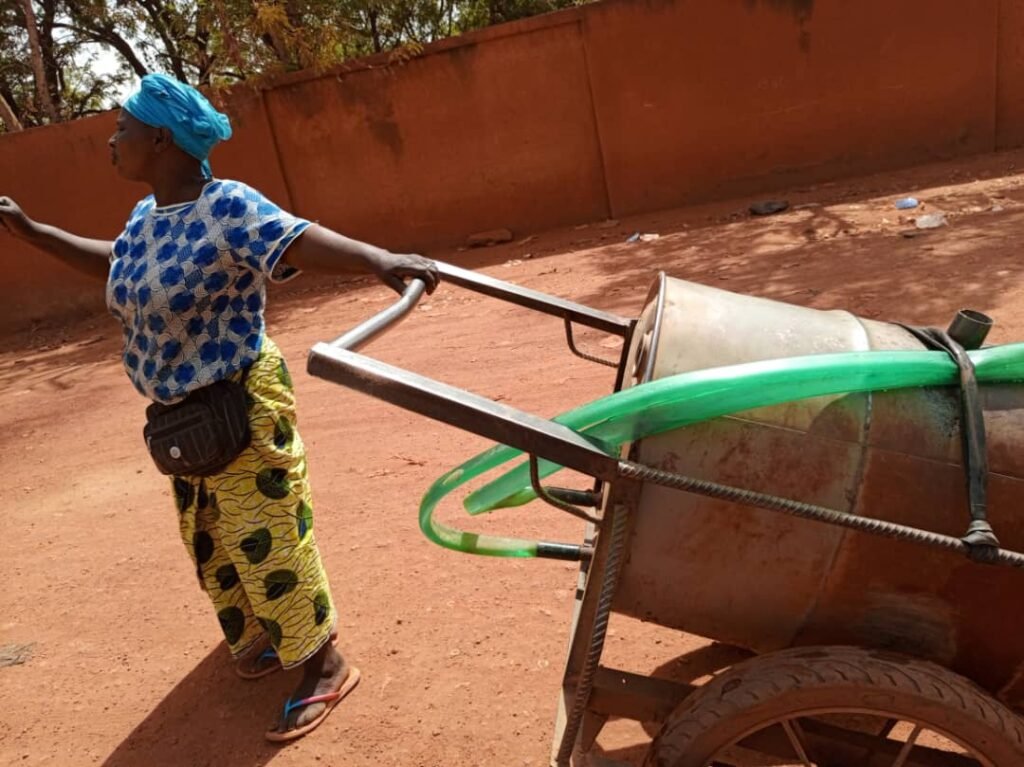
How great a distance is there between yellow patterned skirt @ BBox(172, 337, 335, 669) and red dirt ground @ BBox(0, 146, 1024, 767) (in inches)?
13.1

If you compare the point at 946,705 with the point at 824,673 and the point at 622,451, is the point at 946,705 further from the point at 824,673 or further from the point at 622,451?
the point at 622,451

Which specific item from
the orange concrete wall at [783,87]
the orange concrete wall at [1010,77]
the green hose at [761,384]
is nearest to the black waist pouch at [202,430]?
the green hose at [761,384]

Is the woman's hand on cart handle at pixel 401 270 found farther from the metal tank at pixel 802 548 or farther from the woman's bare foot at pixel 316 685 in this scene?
the woman's bare foot at pixel 316 685

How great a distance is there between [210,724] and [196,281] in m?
1.40

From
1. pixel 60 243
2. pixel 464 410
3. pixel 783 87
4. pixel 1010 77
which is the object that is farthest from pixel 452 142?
pixel 464 410

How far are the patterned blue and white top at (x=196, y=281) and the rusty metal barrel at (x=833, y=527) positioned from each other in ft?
3.30

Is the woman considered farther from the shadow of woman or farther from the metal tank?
the metal tank

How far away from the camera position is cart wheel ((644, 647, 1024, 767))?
1.35 metres

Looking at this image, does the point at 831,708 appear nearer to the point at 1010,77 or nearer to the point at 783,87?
the point at 783,87

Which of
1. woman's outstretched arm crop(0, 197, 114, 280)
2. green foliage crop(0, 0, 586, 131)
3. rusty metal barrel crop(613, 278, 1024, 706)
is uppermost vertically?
green foliage crop(0, 0, 586, 131)

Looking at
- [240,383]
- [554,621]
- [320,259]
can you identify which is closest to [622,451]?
[320,259]

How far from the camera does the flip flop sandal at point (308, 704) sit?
93.7 inches

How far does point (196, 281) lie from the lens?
1.99 metres

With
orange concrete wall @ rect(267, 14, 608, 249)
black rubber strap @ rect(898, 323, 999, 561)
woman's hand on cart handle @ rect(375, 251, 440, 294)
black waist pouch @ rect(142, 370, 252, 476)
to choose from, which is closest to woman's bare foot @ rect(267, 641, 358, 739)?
black waist pouch @ rect(142, 370, 252, 476)
